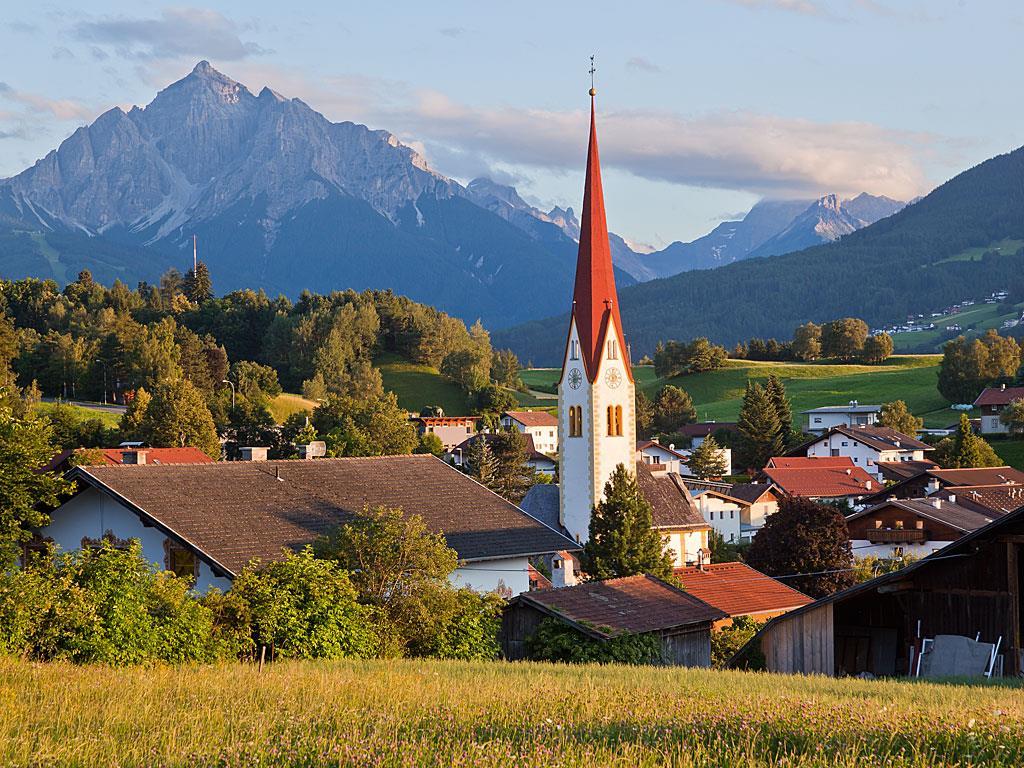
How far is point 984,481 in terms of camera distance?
7081 centimetres

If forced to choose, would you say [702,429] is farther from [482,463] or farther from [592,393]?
[592,393]

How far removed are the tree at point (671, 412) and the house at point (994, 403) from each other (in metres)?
26.5

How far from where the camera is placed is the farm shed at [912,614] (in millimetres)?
21250

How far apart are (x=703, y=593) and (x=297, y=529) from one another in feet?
47.1

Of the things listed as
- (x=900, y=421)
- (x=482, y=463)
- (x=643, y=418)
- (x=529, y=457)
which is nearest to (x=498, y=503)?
(x=482, y=463)

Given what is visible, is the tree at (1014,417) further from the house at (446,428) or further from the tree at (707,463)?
the house at (446,428)

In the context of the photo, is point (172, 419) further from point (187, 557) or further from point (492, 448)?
point (187, 557)

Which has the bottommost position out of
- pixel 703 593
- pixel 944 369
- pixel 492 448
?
pixel 703 593

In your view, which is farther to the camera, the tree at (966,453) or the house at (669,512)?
the tree at (966,453)

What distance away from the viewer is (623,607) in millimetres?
28781

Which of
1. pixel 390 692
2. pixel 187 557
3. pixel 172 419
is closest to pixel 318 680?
pixel 390 692

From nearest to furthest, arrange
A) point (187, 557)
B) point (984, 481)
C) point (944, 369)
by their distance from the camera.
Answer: point (187, 557) < point (984, 481) < point (944, 369)

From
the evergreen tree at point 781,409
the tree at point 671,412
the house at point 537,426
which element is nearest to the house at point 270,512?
the evergreen tree at point 781,409

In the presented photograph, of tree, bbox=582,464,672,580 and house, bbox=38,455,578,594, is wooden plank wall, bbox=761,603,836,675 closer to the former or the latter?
house, bbox=38,455,578,594
